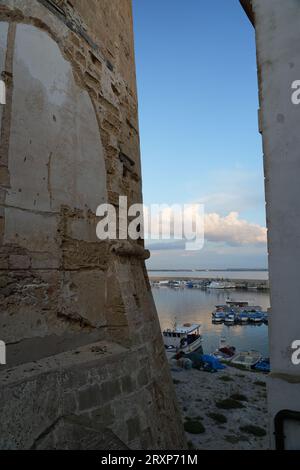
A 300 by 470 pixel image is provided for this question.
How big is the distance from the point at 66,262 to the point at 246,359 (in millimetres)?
20720

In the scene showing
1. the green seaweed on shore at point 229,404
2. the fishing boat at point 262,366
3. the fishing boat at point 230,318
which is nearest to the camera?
the green seaweed on shore at point 229,404

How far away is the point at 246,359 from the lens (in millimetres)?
21094

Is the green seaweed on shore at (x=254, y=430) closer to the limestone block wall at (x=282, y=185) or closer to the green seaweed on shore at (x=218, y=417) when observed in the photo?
the green seaweed on shore at (x=218, y=417)

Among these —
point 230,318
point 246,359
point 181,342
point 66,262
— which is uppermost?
point 66,262

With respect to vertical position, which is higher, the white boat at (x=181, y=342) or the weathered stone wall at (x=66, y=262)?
the weathered stone wall at (x=66, y=262)

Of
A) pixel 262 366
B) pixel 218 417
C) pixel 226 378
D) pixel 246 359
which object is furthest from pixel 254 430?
pixel 246 359

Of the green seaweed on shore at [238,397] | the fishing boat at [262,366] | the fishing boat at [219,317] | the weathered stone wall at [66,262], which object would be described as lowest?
the fishing boat at [219,317]

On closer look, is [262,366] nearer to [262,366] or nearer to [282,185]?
[262,366]

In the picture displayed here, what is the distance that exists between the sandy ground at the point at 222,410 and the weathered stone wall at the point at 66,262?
15.4 ft

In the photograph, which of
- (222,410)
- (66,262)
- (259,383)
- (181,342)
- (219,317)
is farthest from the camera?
(219,317)

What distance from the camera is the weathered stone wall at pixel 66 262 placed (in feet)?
8.90

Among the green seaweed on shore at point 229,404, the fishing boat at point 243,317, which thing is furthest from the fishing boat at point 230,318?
the green seaweed on shore at point 229,404

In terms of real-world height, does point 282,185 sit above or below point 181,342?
above

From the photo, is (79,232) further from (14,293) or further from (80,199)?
(14,293)
